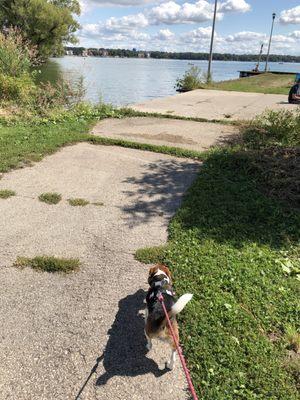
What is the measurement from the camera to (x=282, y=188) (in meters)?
6.68

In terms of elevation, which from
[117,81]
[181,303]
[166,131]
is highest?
[181,303]

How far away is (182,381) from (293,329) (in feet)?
4.11

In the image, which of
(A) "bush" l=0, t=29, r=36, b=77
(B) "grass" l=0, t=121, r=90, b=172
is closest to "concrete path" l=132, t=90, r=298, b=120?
(A) "bush" l=0, t=29, r=36, b=77

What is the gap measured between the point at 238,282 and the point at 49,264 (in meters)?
2.22

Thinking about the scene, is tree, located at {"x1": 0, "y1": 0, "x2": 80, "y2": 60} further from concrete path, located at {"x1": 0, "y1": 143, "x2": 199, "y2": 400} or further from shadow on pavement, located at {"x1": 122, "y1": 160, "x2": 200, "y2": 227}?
concrete path, located at {"x1": 0, "y1": 143, "x2": 199, "y2": 400}

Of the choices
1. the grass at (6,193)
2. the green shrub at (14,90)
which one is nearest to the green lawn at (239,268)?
the grass at (6,193)

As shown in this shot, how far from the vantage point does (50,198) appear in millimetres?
6188

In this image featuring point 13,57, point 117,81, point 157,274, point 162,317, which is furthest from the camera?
point 117,81

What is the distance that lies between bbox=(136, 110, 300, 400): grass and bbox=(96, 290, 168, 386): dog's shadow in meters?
0.38

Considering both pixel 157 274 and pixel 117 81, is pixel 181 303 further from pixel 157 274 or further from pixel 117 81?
pixel 117 81

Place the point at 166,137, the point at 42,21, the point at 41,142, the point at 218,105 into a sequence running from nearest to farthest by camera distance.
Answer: the point at 41,142 < the point at 166,137 < the point at 218,105 < the point at 42,21

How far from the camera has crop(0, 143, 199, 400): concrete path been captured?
2.97m

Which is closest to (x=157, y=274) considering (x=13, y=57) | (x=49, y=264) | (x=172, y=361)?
(x=172, y=361)

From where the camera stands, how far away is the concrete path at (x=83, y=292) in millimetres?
2969
